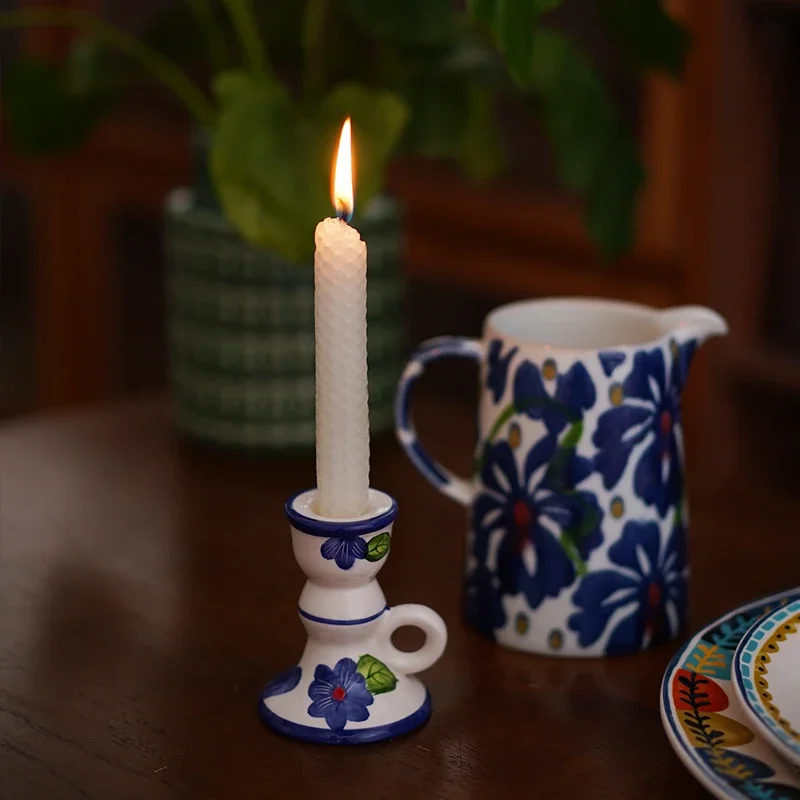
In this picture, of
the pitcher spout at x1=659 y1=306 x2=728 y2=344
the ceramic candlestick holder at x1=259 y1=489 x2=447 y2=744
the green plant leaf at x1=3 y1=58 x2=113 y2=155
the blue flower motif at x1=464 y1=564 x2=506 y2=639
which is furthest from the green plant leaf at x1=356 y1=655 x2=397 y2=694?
the green plant leaf at x1=3 y1=58 x2=113 y2=155

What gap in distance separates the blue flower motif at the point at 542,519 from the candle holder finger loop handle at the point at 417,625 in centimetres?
8

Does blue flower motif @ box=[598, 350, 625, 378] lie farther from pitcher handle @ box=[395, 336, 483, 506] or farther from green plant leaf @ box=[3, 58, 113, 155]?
green plant leaf @ box=[3, 58, 113, 155]

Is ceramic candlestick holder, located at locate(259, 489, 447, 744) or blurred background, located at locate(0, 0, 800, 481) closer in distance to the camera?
ceramic candlestick holder, located at locate(259, 489, 447, 744)

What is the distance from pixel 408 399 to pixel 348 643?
18cm

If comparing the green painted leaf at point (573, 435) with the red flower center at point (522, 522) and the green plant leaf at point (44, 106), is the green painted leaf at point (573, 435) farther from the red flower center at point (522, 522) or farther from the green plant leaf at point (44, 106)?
the green plant leaf at point (44, 106)

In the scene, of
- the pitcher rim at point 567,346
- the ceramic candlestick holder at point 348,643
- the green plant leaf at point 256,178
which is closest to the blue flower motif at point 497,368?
the pitcher rim at point 567,346

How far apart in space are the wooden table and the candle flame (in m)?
0.23

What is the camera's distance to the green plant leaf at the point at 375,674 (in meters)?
0.59

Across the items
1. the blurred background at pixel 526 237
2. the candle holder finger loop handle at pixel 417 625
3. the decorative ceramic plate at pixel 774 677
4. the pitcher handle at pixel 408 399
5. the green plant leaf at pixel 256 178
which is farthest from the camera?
the blurred background at pixel 526 237

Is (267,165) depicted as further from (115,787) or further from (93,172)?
(93,172)

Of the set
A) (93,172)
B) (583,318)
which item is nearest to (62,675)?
(583,318)

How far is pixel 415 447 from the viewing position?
0.72m

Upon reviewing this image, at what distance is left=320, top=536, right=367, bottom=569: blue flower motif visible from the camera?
1.85ft

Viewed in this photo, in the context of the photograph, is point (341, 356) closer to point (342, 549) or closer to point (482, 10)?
point (342, 549)
